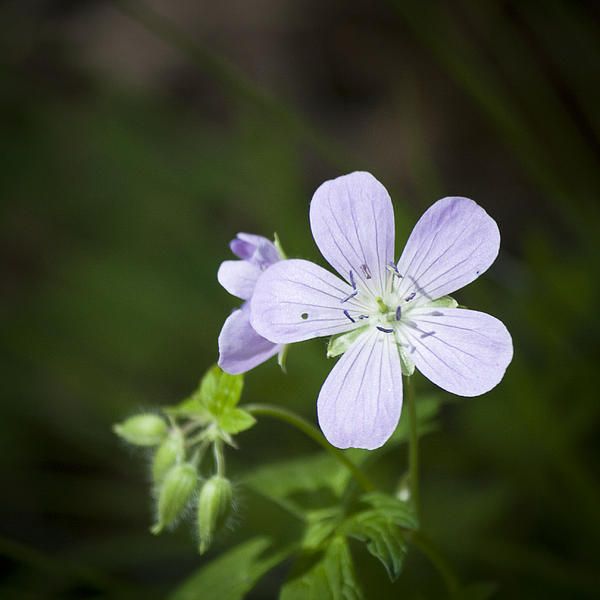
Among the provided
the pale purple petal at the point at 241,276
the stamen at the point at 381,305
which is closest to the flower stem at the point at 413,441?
the stamen at the point at 381,305

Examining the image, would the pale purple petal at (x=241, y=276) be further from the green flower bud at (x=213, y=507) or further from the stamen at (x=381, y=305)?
the green flower bud at (x=213, y=507)

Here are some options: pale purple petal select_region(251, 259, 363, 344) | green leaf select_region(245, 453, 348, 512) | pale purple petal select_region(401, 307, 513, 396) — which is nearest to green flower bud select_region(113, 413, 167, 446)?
green leaf select_region(245, 453, 348, 512)

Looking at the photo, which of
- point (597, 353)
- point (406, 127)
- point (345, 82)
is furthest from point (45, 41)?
point (597, 353)

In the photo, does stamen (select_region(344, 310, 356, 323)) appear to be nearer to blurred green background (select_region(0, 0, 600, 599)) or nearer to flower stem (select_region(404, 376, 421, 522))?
flower stem (select_region(404, 376, 421, 522))

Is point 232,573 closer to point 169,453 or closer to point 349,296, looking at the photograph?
point 169,453

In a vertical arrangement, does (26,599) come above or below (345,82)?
below

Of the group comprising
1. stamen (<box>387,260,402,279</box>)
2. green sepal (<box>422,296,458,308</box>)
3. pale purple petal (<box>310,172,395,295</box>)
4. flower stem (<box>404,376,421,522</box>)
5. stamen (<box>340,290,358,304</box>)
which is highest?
pale purple petal (<box>310,172,395,295</box>)

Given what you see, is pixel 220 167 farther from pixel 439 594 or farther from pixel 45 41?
pixel 439 594
